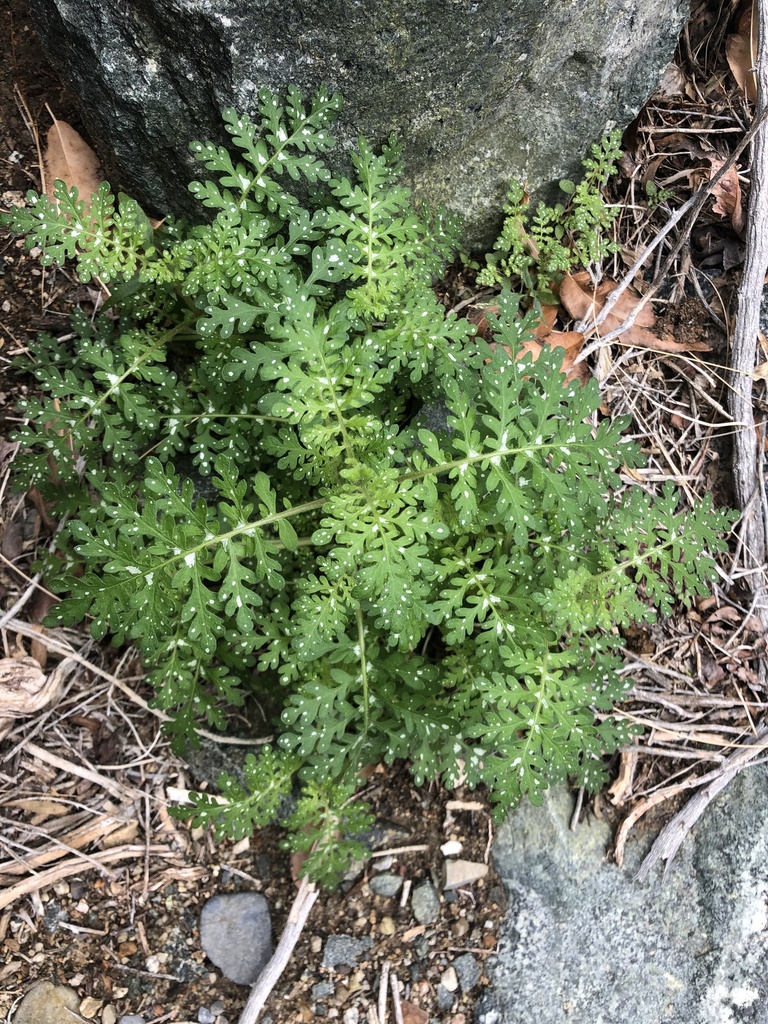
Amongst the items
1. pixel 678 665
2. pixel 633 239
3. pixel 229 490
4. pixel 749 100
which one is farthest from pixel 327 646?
pixel 749 100

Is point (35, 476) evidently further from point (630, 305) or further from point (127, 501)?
point (630, 305)

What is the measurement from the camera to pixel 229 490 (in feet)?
8.54

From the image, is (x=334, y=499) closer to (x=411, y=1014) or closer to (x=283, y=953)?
(x=283, y=953)

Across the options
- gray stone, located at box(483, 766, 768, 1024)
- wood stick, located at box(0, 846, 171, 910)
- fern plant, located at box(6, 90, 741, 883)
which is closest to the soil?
wood stick, located at box(0, 846, 171, 910)

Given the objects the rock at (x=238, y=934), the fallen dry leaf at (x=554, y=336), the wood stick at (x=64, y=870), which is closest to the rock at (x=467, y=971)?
the rock at (x=238, y=934)

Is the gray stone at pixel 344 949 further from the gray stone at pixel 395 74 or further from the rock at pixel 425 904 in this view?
the gray stone at pixel 395 74

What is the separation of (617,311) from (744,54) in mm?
1198

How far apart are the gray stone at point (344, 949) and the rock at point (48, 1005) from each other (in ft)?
3.04

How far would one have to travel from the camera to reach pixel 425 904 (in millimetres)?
3172

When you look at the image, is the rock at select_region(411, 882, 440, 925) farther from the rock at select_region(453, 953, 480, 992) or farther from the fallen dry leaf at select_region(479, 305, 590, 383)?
the fallen dry leaf at select_region(479, 305, 590, 383)

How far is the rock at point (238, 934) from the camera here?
3070mm

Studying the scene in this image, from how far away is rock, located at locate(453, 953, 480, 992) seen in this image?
121 inches

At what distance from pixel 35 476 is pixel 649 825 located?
276 centimetres

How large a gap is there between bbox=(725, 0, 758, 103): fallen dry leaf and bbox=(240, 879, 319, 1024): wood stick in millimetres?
3733
